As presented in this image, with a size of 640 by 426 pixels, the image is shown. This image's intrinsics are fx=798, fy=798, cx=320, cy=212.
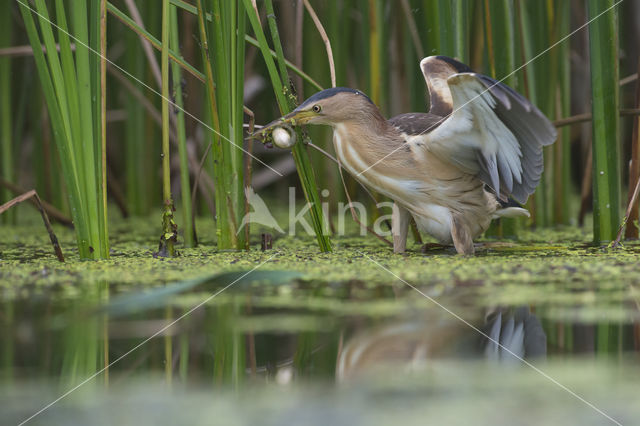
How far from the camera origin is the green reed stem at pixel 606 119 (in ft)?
8.20

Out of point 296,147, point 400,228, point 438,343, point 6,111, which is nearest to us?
point 438,343

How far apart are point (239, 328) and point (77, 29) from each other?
1.09 metres

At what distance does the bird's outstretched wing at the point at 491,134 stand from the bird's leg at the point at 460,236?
15 centimetres

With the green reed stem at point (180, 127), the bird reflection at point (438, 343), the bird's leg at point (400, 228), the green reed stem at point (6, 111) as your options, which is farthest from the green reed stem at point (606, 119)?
the green reed stem at point (6, 111)

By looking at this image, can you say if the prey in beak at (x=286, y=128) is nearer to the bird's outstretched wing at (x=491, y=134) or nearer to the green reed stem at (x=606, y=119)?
the bird's outstretched wing at (x=491, y=134)

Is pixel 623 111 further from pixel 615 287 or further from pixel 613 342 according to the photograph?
pixel 613 342

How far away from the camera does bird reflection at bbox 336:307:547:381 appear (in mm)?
1351

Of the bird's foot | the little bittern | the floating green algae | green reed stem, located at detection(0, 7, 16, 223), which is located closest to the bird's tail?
the little bittern

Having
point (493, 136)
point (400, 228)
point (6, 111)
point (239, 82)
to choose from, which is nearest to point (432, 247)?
point (400, 228)

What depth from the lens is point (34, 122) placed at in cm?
378

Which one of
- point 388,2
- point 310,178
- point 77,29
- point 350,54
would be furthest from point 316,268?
point 350,54

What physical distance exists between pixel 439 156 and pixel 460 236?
0.26 metres

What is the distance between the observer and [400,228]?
268 cm

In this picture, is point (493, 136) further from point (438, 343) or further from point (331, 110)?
point (438, 343)
